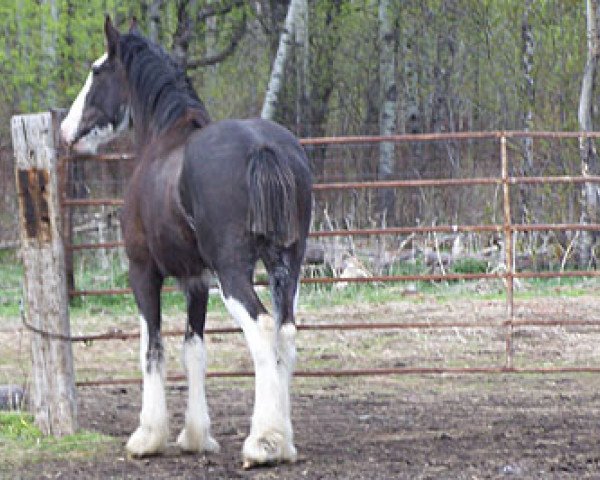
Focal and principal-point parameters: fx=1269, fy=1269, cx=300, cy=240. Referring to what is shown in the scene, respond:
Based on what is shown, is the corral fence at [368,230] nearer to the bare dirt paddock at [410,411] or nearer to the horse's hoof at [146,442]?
the bare dirt paddock at [410,411]

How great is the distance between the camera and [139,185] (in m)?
6.12

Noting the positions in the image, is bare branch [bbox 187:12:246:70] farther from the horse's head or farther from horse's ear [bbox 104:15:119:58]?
horse's ear [bbox 104:15:119:58]

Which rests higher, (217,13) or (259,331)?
(217,13)

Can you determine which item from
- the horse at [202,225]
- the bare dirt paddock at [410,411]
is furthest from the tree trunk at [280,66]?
the horse at [202,225]

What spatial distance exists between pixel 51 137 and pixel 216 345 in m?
3.74

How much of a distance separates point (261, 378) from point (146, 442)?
83cm

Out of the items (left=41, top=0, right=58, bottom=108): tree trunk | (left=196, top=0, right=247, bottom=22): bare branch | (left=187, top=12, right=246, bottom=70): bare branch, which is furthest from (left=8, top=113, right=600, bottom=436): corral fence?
(left=41, top=0, right=58, bottom=108): tree trunk

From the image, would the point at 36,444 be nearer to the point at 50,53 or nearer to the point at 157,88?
the point at 157,88

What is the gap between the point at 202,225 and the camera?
5.59 meters

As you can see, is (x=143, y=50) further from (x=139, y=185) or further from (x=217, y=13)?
(x=217, y=13)

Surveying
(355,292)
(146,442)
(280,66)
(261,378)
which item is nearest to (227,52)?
(280,66)

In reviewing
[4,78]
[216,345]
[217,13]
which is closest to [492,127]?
[217,13]

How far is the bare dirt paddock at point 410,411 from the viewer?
549 centimetres

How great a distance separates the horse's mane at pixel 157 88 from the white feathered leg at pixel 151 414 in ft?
3.35
